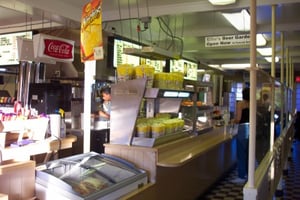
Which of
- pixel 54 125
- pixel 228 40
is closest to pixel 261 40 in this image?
pixel 228 40

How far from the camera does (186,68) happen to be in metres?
8.90

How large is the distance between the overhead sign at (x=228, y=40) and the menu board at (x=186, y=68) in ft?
6.12

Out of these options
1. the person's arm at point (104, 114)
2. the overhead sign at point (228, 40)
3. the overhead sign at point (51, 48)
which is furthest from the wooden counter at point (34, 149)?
the overhead sign at point (228, 40)

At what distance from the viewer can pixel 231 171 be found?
7.17 meters

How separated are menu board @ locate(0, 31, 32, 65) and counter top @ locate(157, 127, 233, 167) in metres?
3.74

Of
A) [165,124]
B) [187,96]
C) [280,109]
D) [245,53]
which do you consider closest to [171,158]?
[165,124]

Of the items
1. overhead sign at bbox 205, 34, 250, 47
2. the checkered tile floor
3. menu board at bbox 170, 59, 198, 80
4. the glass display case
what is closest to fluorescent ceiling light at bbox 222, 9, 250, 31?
overhead sign at bbox 205, 34, 250, 47

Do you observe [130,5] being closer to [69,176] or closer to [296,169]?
[69,176]

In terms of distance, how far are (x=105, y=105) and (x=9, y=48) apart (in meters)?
2.18

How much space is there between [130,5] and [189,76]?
401 cm

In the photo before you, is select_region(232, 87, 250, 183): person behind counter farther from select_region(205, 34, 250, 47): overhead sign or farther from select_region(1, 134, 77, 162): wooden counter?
select_region(1, 134, 77, 162): wooden counter

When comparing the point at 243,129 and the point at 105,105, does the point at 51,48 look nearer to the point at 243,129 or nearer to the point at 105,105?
the point at 105,105

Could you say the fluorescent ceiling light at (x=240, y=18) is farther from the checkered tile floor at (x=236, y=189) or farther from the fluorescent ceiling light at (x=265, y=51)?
the checkered tile floor at (x=236, y=189)

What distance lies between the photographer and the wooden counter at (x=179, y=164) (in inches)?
142
